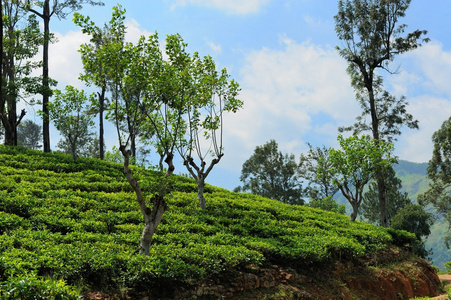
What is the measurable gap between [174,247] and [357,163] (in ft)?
53.3

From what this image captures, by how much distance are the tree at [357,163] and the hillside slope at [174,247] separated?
13.0 feet

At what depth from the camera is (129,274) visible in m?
9.53

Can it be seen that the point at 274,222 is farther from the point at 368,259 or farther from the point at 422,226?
the point at 422,226

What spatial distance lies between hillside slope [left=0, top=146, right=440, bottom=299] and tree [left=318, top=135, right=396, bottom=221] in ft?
13.0

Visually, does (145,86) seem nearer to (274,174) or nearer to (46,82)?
(46,82)

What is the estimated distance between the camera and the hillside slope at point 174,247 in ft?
30.6

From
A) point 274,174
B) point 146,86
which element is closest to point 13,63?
point 146,86

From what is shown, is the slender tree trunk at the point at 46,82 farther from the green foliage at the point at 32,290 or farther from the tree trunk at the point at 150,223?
the green foliage at the point at 32,290

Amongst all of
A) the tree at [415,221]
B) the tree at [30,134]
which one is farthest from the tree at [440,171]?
the tree at [30,134]

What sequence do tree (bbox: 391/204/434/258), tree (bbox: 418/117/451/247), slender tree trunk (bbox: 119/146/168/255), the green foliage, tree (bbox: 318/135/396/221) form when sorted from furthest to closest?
tree (bbox: 391/204/434/258) < tree (bbox: 418/117/451/247) < tree (bbox: 318/135/396/221) < slender tree trunk (bbox: 119/146/168/255) < the green foliage

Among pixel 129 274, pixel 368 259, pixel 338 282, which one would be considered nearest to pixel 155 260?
pixel 129 274

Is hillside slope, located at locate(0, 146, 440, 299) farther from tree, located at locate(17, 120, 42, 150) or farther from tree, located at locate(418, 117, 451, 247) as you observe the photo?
tree, located at locate(17, 120, 42, 150)

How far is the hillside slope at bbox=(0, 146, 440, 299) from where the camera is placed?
9312 millimetres

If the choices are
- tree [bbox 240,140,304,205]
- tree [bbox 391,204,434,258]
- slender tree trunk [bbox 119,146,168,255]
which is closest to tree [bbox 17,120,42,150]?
tree [bbox 240,140,304,205]
